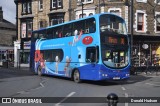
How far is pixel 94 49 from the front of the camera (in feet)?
68.8

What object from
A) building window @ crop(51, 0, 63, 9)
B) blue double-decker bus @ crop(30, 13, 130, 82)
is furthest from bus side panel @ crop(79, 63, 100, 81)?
building window @ crop(51, 0, 63, 9)

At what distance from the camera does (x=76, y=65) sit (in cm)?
2323

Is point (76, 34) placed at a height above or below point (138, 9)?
below

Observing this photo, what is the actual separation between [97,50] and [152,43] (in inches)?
832

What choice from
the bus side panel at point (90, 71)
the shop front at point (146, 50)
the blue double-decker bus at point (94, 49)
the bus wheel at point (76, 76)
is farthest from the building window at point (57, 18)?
the bus side panel at point (90, 71)

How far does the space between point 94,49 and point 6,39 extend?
50.5m

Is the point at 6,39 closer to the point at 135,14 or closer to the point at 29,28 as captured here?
the point at 29,28

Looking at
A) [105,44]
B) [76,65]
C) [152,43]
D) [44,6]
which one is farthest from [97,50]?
[44,6]

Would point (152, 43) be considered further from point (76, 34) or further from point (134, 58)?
point (76, 34)

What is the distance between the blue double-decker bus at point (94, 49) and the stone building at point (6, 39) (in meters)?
40.9

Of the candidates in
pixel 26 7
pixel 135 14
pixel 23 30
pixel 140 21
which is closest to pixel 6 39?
pixel 23 30

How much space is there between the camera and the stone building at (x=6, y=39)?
65.6 meters

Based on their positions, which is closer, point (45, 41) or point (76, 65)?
point (76, 65)

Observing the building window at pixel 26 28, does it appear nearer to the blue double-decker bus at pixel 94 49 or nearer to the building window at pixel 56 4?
the building window at pixel 56 4
